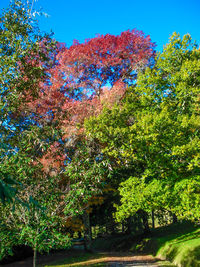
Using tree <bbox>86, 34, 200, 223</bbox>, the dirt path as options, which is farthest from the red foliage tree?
the dirt path

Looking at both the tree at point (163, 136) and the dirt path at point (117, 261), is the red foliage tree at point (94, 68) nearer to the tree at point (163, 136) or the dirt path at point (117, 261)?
the tree at point (163, 136)

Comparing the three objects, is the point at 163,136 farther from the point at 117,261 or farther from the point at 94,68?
the point at 94,68

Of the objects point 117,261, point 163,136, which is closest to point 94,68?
point 163,136

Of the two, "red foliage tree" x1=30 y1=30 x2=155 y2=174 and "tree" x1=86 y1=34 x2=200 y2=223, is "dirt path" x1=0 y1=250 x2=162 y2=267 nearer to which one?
"tree" x1=86 y1=34 x2=200 y2=223

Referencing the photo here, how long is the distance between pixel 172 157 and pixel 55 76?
42.3 ft

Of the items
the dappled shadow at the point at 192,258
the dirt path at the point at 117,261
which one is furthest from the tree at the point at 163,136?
the dirt path at the point at 117,261

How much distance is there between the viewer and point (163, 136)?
11562 mm

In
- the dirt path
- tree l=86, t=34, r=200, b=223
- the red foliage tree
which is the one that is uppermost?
the red foliage tree

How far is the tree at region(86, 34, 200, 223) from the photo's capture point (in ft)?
34.8

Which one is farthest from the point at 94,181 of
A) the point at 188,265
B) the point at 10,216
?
the point at 188,265

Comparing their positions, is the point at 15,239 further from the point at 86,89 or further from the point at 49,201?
the point at 86,89

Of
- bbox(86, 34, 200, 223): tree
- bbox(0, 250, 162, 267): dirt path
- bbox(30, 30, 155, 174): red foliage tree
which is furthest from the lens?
bbox(30, 30, 155, 174): red foliage tree

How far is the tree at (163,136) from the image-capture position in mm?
10609

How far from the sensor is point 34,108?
17406 mm
